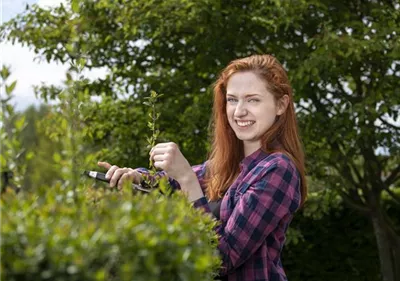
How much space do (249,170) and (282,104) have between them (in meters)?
0.37

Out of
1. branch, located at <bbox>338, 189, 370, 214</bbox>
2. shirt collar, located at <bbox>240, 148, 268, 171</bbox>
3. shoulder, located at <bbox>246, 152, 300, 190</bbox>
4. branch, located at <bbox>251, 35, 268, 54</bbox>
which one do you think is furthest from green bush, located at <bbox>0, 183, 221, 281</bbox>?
branch, located at <bbox>338, 189, 370, 214</bbox>

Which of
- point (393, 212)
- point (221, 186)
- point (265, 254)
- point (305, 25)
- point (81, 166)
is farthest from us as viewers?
point (393, 212)

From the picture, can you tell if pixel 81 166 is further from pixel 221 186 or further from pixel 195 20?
pixel 195 20

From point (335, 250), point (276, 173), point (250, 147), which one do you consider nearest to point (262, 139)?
point (250, 147)

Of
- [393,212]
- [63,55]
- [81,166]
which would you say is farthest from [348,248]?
[81,166]

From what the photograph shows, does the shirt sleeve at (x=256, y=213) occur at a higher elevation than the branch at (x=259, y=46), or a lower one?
lower

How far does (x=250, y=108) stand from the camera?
10.7 ft

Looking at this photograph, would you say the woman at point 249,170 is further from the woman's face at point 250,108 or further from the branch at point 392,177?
the branch at point 392,177

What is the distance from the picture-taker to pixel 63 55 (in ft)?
29.8

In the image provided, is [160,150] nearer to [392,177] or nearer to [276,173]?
[276,173]

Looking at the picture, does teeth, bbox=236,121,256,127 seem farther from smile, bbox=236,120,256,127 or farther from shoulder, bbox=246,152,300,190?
shoulder, bbox=246,152,300,190

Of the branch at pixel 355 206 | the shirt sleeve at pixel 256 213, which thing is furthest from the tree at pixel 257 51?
the shirt sleeve at pixel 256 213

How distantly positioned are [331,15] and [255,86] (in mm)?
5543

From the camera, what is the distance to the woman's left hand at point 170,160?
112 inches
